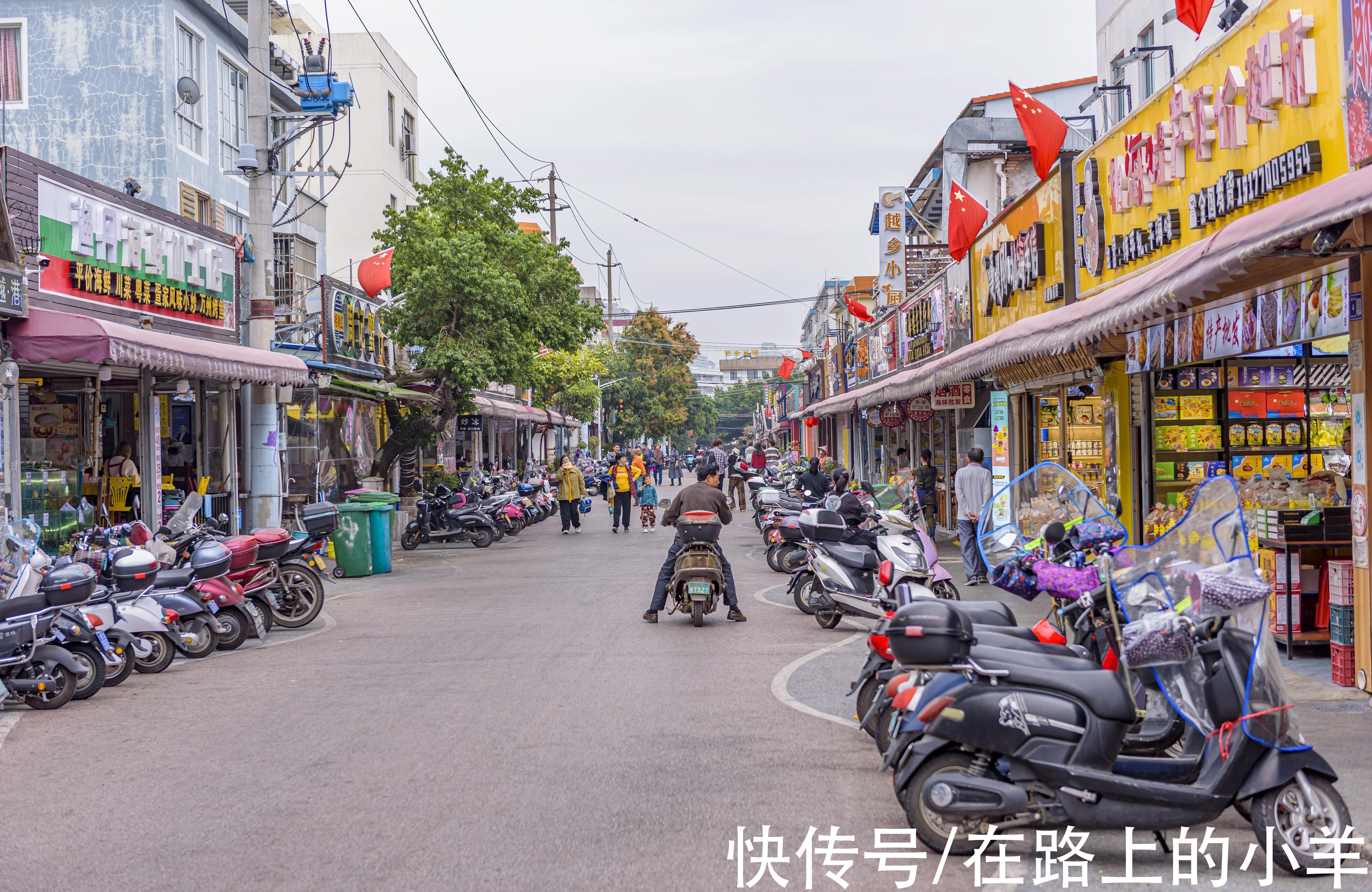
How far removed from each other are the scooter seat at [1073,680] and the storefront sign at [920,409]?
17708 mm

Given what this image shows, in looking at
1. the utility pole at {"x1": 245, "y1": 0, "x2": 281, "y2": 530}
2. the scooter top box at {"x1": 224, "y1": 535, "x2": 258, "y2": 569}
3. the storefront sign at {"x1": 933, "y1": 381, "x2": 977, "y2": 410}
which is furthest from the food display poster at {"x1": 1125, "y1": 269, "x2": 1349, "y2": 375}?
the utility pole at {"x1": 245, "y1": 0, "x2": 281, "y2": 530}

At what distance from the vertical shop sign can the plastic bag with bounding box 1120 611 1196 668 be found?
479 inches

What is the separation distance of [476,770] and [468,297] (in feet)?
59.7

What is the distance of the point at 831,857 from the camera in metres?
5.08

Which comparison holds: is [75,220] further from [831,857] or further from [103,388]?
[831,857]

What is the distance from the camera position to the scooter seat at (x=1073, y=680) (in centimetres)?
506

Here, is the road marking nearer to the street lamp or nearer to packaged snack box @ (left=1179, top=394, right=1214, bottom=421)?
packaged snack box @ (left=1179, top=394, right=1214, bottom=421)

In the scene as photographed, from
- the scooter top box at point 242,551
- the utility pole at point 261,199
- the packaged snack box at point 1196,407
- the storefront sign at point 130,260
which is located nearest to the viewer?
the scooter top box at point 242,551

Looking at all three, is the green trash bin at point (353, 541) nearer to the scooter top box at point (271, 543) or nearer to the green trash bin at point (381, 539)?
the green trash bin at point (381, 539)

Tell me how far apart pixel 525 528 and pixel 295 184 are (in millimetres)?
10752

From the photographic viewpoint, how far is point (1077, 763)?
5.03 metres

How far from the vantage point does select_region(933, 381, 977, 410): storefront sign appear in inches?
Answer: 787

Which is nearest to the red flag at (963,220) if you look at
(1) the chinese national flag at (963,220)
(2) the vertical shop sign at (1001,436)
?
(1) the chinese national flag at (963,220)

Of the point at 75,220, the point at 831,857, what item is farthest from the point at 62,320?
the point at 831,857
